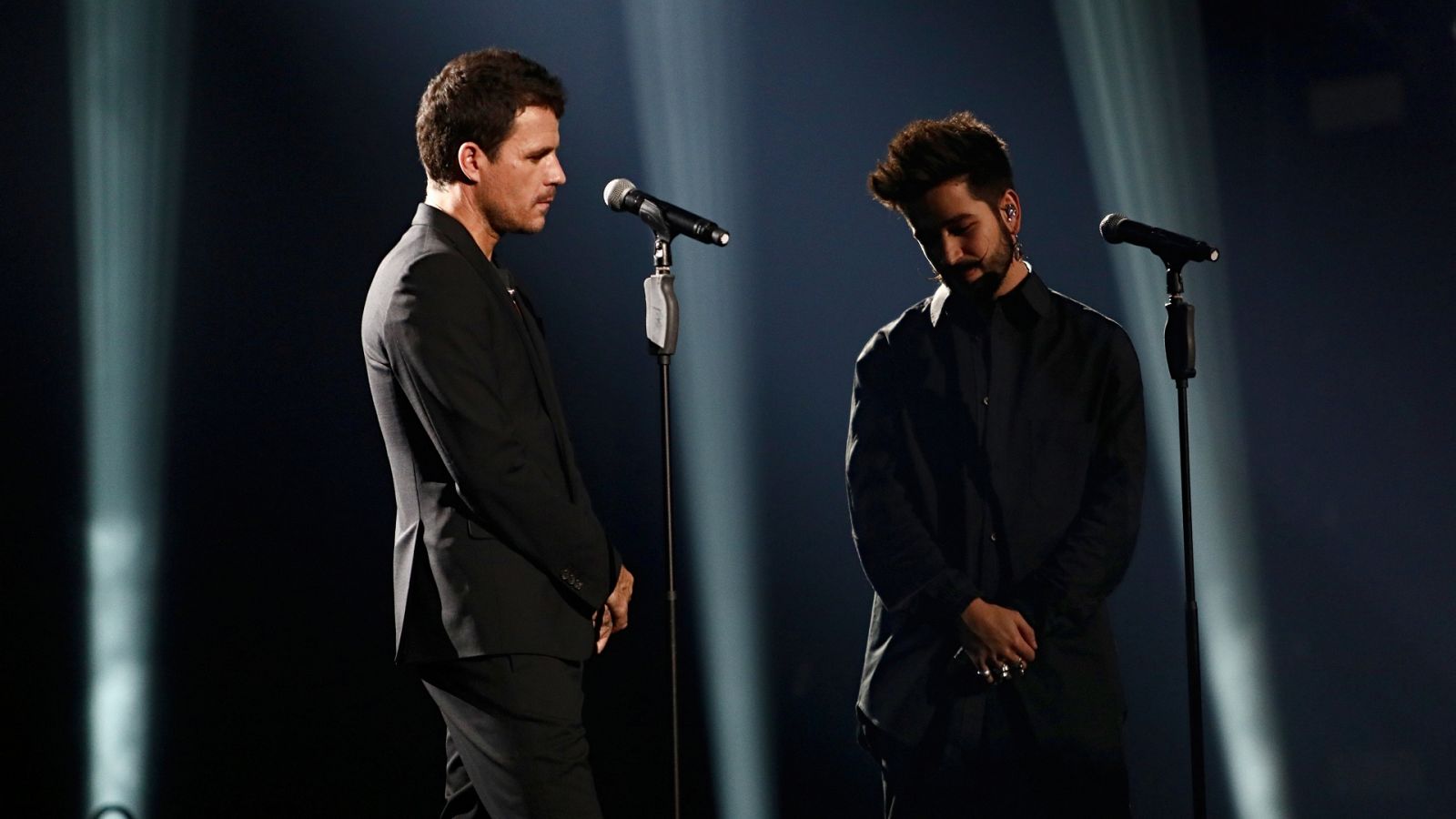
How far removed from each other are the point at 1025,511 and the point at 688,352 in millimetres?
1406

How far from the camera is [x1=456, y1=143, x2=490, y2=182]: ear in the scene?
7.20 feet

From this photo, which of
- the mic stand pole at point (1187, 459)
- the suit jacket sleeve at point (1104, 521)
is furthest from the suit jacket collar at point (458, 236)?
the mic stand pole at point (1187, 459)

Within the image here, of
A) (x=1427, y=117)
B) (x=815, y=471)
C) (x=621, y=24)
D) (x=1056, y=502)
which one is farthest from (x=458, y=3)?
(x=1427, y=117)

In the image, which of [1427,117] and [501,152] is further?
[1427,117]

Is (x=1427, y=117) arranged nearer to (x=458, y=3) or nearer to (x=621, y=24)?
(x=621, y=24)

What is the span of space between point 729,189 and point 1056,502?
62.2 inches

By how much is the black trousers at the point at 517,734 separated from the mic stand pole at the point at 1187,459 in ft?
4.20

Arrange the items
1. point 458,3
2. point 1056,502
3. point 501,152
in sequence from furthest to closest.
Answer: point 458,3
point 1056,502
point 501,152

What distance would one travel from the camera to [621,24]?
12.3 feet

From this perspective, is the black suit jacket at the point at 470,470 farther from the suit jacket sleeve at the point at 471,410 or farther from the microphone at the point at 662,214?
the microphone at the point at 662,214

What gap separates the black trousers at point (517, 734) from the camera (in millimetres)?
1979

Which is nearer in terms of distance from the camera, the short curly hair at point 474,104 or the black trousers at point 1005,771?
the short curly hair at point 474,104

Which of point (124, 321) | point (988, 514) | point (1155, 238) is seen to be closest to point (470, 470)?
point (988, 514)

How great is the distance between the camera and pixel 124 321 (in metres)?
3.52
